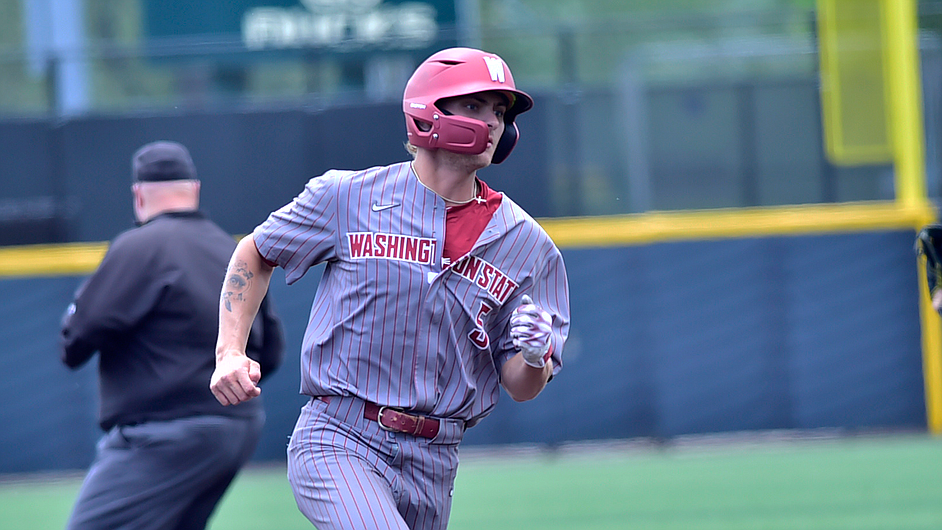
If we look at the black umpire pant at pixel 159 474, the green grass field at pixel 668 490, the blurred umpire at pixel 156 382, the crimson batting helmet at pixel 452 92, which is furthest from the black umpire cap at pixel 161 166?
the green grass field at pixel 668 490

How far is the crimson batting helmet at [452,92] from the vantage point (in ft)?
12.1

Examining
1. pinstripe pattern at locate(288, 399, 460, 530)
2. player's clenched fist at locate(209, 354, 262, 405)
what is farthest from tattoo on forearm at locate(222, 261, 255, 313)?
pinstripe pattern at locate(288, 399, 460, 530)

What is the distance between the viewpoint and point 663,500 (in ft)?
27.9

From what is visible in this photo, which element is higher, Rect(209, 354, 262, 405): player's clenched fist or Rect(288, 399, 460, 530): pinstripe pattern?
Rect(209, 354, 262, 405): player's clenched fist

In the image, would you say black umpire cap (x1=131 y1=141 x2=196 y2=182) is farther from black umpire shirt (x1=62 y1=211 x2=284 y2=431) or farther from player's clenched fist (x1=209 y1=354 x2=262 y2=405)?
player's clenched fist (x1=209 y1=354 x2=262 y2=405)

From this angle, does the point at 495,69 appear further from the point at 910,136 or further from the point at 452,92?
the point at 910,136

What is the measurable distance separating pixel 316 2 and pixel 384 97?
1601 millimetres

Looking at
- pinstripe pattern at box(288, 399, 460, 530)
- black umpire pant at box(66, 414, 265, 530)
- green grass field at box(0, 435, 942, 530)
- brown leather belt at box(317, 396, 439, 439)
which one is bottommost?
green grass field at box(0, 435, 942, 530)

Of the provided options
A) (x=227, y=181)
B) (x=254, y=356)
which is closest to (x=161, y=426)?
(x=254, y=356)

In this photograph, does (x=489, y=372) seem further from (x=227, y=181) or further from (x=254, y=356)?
(x=227, y=181)

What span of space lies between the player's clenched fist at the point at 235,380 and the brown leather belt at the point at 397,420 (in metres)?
0.35

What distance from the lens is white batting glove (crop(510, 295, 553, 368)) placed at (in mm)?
3459

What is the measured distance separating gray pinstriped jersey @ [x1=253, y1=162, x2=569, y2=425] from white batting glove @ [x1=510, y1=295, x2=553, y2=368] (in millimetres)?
302

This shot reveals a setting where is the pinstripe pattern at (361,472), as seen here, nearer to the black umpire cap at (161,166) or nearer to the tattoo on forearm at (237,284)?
the tattoo on forearm at (237,284)
